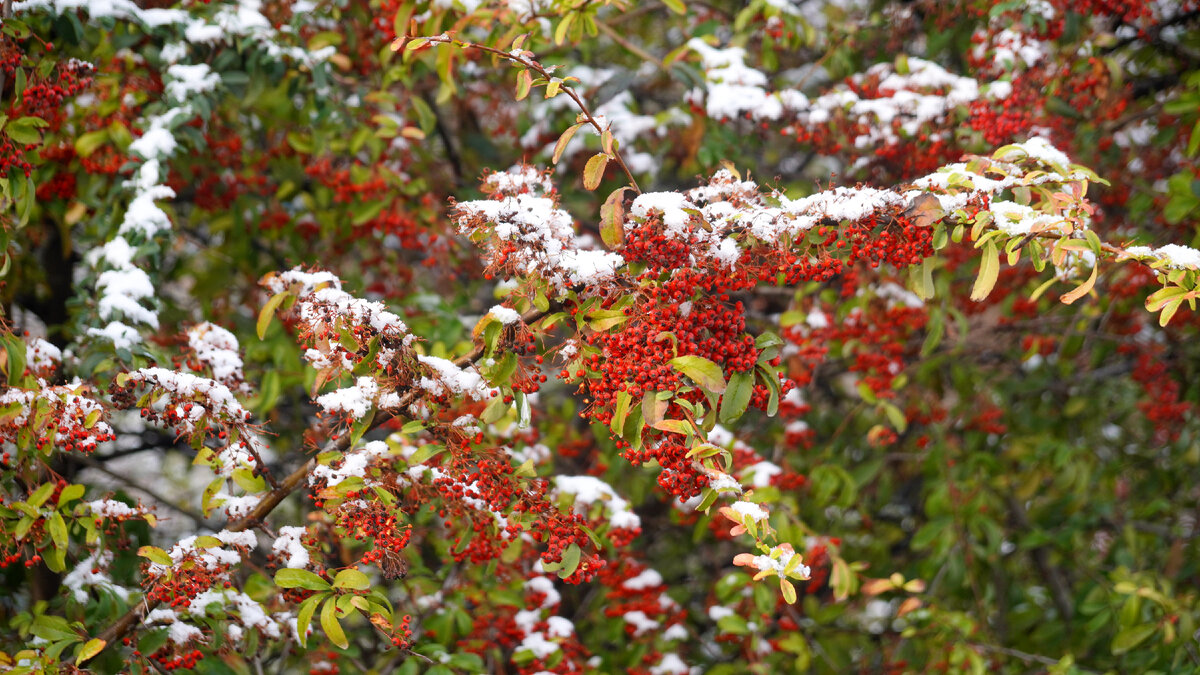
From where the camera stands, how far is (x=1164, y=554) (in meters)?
4.22

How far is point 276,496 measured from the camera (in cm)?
204

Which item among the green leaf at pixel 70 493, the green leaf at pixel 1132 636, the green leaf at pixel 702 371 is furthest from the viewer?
the green leaf at pixel 1132 636

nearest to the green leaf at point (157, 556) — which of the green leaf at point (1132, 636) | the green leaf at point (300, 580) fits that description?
the green leaf at point (300, 580)

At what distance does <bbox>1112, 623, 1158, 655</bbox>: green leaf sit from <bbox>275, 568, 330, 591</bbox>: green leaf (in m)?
2.55

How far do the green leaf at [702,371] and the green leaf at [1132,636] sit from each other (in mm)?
2138

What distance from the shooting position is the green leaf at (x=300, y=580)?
1.84m

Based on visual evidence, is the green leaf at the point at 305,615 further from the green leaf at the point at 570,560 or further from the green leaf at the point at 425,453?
the green leaf at the point at 570,560

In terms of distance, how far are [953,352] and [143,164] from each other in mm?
2925

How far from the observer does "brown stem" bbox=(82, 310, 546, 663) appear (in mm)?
1945

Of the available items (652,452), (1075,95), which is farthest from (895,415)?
(652,452)

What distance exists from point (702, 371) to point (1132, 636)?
220 centimetres

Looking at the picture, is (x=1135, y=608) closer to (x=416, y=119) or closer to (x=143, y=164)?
(x=416, y=119)

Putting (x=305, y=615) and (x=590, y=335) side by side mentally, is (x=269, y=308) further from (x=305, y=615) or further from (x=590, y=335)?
(x=590, y=335)

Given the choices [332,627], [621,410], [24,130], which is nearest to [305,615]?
[332,627]
